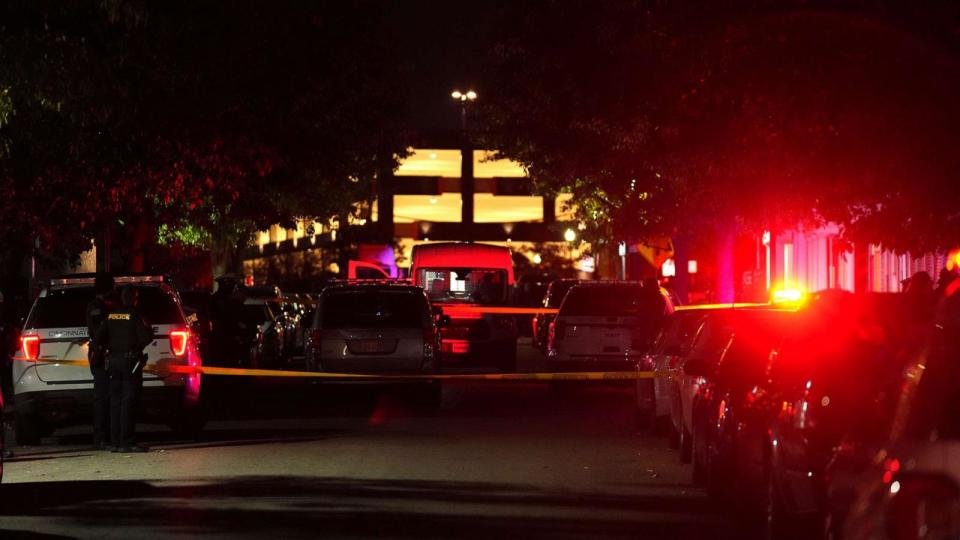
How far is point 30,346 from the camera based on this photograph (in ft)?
55.6

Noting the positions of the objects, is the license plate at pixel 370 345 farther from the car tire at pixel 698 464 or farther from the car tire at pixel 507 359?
the car tire at pixel 698 464

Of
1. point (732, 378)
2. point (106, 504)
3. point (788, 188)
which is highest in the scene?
point (788, 188)

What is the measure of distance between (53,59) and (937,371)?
13.8 metres

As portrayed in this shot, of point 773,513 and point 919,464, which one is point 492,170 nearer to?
point 773,513

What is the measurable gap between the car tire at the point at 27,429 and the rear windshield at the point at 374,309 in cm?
531

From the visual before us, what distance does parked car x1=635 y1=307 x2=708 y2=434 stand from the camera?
1627 centimetres

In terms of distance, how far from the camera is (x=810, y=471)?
926 centimetres

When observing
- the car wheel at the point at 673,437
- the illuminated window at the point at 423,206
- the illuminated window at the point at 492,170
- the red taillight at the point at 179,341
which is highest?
the illuminated window at the point at 492,170

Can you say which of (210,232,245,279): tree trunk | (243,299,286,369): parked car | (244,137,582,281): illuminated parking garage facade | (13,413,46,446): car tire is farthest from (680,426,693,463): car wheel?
(244,137,582,281): illuminated parking garage facade

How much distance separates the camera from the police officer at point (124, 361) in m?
16.2

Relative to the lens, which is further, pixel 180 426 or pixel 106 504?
pixel 180 426

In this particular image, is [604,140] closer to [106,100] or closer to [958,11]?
[106,100]

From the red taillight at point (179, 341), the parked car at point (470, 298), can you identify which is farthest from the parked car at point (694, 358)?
the parked car at point (470, 298)

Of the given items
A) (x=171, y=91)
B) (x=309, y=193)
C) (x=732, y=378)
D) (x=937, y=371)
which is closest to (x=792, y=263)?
(x=309, y=193)
